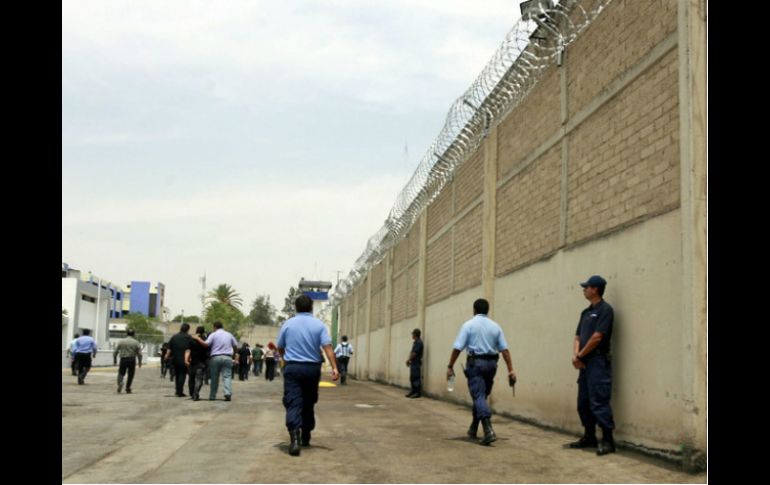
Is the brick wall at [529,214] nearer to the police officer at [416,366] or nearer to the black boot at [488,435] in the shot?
the black boot at [488,435]

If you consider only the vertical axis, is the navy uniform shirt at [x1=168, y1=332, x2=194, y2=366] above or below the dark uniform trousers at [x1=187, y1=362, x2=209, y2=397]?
above

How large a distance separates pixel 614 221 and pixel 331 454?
3700 millimetres

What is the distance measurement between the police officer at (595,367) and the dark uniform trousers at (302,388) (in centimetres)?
257

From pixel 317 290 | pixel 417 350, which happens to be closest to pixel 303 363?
Answer: pixel 417 350

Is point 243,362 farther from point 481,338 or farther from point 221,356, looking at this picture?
point 481,338

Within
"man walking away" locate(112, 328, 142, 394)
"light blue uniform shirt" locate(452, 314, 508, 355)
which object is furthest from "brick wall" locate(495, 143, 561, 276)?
"man walking away" locate(112, 328, 142, 394)

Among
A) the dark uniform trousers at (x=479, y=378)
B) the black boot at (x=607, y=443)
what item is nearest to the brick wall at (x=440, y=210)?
the dark uniform trousers at (x=479, y=378)

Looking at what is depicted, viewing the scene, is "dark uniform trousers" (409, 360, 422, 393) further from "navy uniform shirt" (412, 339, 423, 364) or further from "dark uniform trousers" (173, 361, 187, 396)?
"dark uniform trousers" (173, 361, 187, 396)

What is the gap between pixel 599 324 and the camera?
755 centimetres

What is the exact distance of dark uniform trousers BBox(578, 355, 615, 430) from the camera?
734cm

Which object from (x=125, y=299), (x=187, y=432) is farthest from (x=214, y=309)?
(x=187, y=432)

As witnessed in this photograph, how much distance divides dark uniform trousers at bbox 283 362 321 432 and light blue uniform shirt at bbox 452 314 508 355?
1711 millimetres
